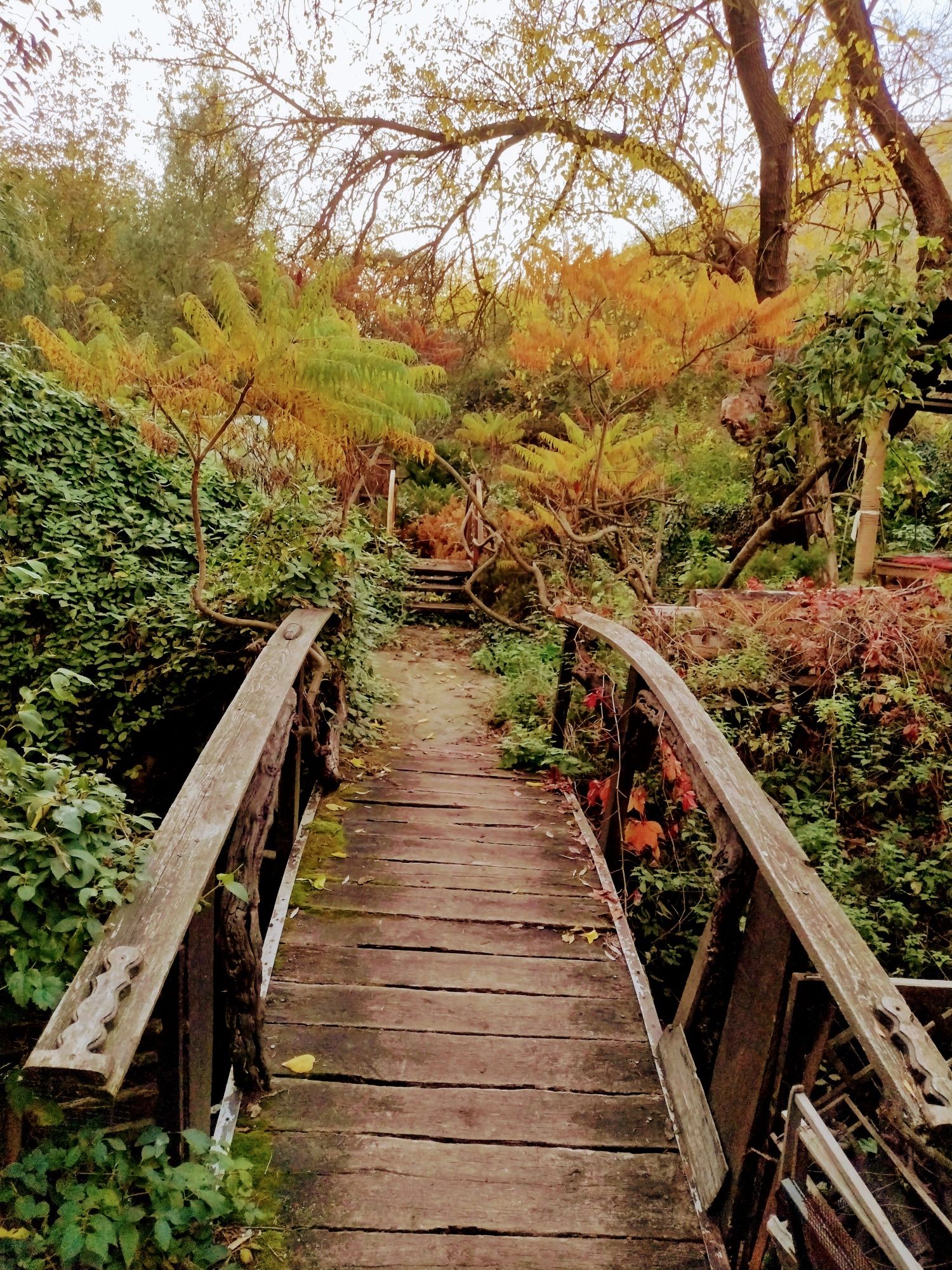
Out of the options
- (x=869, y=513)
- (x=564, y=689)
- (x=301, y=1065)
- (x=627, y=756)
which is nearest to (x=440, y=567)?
(x=869, y=513)

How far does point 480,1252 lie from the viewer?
6.36 feet

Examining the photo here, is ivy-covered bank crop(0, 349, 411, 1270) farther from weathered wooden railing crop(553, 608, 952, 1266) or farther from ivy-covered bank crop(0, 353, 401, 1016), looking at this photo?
weathered wooden railing crop(553, 608, 952, 1266)

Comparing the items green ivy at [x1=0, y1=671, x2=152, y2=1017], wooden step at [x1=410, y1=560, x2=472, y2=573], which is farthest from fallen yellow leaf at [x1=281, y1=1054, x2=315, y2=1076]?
wooden step at [x1=410, y1=560, x2=472, y2=573]

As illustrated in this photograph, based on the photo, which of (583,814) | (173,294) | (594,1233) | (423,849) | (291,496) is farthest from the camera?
(173,294)

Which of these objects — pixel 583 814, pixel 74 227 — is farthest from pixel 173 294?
pixel 583 814

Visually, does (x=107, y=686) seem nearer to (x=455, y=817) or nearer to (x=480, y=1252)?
(x=455, y=817)

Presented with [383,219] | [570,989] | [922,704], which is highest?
[383,219]

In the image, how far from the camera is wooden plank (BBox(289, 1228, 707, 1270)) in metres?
1.90

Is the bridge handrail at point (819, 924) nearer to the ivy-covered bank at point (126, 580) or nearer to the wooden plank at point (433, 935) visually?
the wooden plank at point (433, 935)

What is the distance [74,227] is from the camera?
18.2 m

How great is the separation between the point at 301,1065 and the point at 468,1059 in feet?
1.77

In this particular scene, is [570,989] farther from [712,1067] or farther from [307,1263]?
[307,1263]

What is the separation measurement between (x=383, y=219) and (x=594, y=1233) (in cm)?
901

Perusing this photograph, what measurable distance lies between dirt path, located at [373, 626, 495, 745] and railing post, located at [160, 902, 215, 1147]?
3562mm
